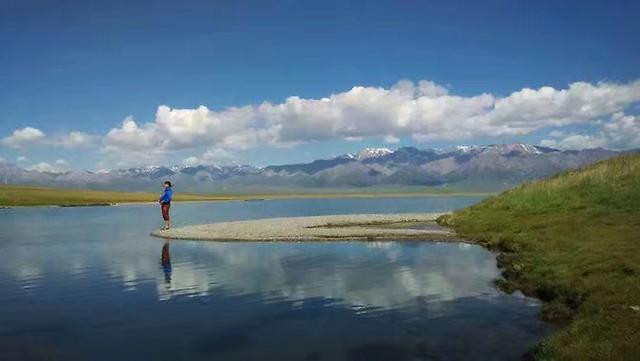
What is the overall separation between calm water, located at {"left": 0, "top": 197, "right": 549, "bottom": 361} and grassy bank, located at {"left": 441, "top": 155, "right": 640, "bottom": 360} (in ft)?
5.12

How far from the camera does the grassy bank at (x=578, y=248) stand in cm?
1827

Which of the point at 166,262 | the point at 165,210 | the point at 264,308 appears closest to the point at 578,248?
the point at 264,308

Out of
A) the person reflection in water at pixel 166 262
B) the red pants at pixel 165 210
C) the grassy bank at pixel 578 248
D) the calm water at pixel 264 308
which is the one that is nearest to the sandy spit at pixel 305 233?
the red pants at pixel 165 210

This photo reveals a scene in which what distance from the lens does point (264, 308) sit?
25.3m

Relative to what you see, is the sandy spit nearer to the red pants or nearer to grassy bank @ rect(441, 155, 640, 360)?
the red pants

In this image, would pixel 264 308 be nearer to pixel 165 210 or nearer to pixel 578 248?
pixel 578 248

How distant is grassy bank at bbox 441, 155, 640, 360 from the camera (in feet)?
59.9

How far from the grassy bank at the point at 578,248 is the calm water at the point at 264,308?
1.56m

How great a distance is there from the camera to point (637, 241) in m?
32.5

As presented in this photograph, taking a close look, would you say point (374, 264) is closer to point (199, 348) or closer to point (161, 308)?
point (161, 308)

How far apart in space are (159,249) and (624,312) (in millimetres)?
36713

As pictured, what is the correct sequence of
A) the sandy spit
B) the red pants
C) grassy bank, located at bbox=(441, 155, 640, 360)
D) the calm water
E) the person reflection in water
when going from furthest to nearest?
1. the red pants
2. the sandy spit
3. the person reflection in water
4. the calm water
5. grassy bank, located at bbox=(441, 155, 640, 360)

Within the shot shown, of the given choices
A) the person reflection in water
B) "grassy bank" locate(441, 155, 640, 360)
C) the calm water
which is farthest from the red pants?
"grassy bank" locate(441, 155, 640, 360)

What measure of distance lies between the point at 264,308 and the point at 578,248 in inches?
733
